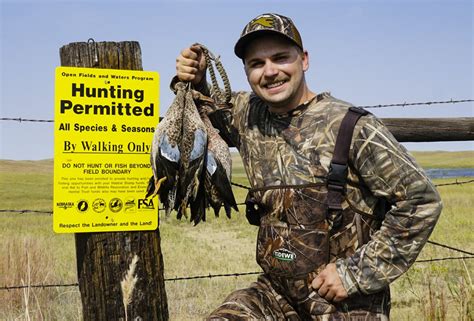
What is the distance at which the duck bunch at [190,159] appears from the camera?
119 inches

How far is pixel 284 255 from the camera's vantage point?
119 inches

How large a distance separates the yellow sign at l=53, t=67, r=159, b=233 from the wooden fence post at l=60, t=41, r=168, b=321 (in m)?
0.07

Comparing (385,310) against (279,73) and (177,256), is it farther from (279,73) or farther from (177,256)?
(177,256)

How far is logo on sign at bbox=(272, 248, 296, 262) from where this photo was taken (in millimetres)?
3020

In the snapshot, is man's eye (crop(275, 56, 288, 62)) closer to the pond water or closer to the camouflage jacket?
the camouflage jacket

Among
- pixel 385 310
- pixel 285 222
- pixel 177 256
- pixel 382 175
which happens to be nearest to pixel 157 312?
pixel 285 222

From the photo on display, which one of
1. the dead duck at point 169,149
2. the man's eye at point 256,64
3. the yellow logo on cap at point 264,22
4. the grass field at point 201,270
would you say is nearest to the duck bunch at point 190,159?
the dead duck at point 169,149

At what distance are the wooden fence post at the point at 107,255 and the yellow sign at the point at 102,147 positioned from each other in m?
0.07

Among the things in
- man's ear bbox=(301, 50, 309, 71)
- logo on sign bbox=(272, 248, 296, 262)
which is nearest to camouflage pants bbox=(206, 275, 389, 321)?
logo on sign bbox=(272, 248, 296, 262)

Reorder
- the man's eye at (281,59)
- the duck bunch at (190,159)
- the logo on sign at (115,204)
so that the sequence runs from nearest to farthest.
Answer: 1. the duck bunch at (190,159)
2. the man's eye at (281,59)
3. the logo on sign at (115,204)

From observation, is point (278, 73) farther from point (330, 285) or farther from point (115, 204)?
point (115, 204)

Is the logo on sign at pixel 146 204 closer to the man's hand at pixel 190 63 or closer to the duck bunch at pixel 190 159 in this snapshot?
the duck bunch at pixel 190 159

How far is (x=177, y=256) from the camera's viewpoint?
403 inches

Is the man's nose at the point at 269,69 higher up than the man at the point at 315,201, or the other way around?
the man's nose at the point at 269,69
